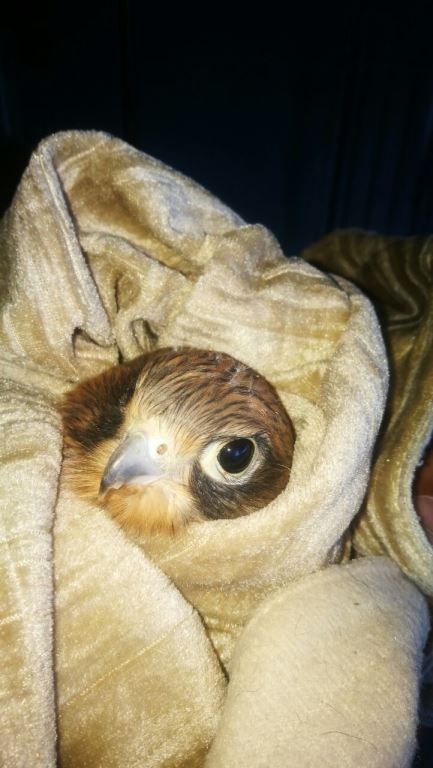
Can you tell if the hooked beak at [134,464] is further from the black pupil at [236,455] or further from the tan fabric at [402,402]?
the tan fabric at [402,402]

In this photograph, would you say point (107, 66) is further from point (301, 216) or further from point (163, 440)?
point (163, 440)

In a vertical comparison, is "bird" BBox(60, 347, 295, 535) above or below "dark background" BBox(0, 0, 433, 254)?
below

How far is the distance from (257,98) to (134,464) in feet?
7.05

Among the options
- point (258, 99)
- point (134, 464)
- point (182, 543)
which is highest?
point (258, 99)

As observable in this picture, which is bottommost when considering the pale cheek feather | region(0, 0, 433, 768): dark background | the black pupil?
the pale cheek feather

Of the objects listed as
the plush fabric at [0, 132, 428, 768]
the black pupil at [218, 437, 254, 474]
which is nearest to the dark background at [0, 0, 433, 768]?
the plush fabric at [0, 132, 428, 768]

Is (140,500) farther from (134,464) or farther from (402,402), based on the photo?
(402,402)

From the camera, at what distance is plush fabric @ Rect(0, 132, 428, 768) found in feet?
2.22

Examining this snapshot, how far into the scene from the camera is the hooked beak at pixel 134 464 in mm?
829

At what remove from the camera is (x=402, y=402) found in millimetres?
1011

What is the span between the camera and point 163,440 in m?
0.92

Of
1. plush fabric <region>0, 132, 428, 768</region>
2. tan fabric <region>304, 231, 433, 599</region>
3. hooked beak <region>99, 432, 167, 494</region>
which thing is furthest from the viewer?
tan fabric <region>304, 231, 433, 599</region>

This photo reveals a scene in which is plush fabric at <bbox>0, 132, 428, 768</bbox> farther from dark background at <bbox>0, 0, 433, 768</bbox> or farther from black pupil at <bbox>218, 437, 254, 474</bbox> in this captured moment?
dark background at <bbox>0, 0, 433, 768</bbox>

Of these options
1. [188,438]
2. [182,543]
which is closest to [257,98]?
[188,438]
